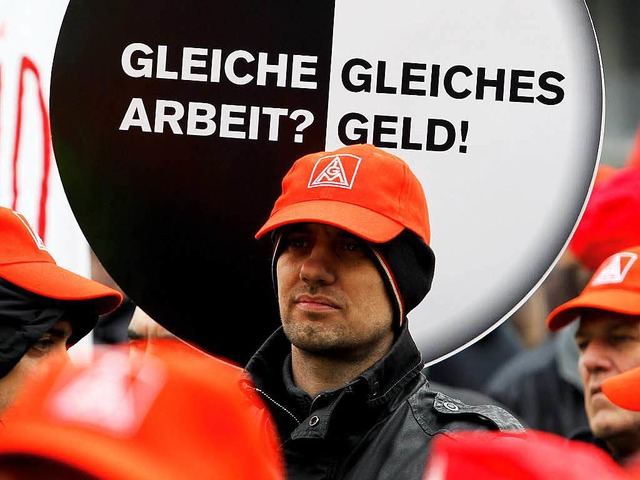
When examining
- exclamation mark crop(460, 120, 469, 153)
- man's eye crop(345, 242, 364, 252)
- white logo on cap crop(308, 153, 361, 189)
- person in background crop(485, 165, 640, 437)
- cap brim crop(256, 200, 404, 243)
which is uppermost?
exclamation mark crop(460, 120, 469, 153)

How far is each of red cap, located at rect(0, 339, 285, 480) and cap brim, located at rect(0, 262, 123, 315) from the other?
62.3 inches

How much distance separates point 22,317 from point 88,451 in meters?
1.66

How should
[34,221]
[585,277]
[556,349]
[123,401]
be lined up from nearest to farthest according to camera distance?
[123,401]
[34,221]
[585,277]
[556,349]

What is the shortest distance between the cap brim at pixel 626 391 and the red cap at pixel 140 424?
4.95 ft

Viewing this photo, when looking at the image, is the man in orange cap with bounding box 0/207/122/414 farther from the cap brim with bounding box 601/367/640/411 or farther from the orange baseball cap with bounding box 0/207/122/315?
the cap brim with bounding box 601/367/640/411

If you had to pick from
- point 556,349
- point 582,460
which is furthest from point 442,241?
point 556,349

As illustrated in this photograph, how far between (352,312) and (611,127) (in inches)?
308

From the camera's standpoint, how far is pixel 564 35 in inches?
111

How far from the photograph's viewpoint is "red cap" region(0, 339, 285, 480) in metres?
1.29

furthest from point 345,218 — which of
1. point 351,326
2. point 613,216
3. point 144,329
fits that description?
point 613,216

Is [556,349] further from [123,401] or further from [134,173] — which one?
[123,401]

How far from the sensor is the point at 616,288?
3633mm

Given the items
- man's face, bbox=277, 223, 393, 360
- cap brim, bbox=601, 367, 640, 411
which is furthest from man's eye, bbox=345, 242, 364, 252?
cap brim, bbox=601, 367, 640, 411

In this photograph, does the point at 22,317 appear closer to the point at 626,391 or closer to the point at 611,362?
the point at 626,391
